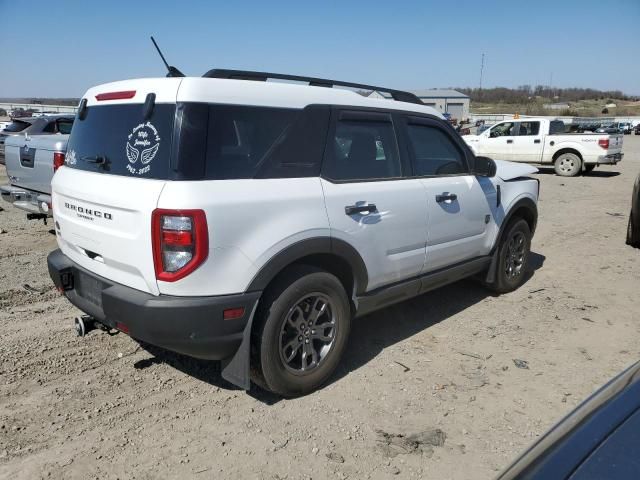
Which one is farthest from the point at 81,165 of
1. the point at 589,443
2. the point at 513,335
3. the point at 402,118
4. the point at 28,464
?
the point at 513,335

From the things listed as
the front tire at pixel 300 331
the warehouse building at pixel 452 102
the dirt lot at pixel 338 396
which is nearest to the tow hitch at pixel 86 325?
the dirt lot at pixel 338 396

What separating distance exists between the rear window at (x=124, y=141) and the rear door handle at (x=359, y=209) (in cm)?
118

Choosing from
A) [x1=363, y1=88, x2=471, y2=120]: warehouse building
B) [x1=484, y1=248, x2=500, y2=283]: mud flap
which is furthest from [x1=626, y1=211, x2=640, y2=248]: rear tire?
[x1=363, y1=88, x2=471, y2=120]: warehouse building

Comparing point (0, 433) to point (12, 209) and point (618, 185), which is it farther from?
point (618, 185)

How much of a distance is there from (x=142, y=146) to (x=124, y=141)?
0.23 meters

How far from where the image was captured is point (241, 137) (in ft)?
9.34

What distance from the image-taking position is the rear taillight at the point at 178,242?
101 inches

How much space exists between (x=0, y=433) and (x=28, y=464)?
1.27ft

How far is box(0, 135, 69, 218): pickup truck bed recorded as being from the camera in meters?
6.14

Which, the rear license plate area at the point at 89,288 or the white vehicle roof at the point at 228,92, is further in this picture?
the rear license plate area at the point at 89,288

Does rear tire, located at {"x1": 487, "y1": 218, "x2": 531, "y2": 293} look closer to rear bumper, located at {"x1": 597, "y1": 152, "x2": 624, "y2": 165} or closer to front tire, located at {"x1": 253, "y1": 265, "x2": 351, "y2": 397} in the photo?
front tire, located at {"x1": 253, "y1": 265, "x2": 351, "y2": 397}

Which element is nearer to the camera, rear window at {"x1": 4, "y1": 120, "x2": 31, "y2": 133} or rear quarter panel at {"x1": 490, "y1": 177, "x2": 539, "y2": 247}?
rear quarter panel at {"x1": 490, "y1": 177, "x2": 539, "y2": 247}

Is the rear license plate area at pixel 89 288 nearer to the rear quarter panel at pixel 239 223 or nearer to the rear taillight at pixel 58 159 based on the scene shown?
the rear quarter panel at pixel 239 223

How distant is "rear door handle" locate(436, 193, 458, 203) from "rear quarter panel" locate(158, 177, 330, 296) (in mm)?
1387
